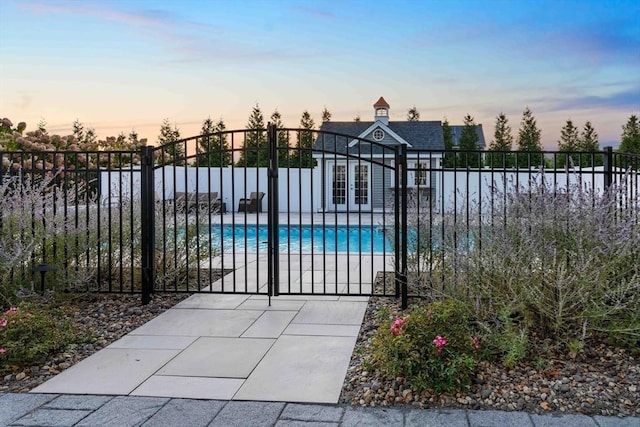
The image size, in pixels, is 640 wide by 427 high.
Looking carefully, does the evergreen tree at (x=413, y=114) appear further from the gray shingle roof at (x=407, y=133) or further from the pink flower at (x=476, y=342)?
the pink flower at (x=476, y=342)

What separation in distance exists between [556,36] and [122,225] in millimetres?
8392

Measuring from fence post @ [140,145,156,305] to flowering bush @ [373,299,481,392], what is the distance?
2.53 metres

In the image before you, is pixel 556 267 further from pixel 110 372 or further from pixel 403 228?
pixel 110 372

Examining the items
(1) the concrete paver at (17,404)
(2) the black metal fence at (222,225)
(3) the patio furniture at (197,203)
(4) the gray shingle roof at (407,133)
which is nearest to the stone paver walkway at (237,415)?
(1) the concrete paver at (17,404)

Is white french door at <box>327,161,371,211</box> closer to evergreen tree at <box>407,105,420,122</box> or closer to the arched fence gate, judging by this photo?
the arched fence gate

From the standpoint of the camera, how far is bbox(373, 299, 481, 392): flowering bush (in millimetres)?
2695

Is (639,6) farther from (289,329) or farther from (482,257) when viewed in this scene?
(289,329)

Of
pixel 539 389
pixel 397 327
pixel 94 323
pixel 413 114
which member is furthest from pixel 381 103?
pixel 413 114

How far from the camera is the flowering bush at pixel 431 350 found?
270 centimetres

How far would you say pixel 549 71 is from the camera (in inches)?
427

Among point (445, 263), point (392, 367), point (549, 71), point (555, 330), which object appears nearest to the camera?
point (392, 367)

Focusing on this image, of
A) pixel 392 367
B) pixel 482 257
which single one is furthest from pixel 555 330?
pixel 392 367

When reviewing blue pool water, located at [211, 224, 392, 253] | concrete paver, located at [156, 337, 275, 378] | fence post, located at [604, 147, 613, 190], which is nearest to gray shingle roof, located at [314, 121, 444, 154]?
blue pool water, located at [211, 224, 392, 253]

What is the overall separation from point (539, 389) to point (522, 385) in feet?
0.28
